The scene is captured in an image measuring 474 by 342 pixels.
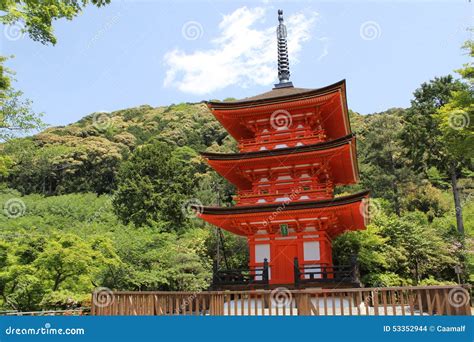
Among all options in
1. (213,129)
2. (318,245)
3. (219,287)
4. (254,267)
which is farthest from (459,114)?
(213,129)

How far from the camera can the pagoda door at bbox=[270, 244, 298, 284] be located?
1543 centimetres

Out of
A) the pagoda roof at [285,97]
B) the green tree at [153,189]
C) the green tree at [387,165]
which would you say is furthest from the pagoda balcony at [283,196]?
the green tree at [387,165]

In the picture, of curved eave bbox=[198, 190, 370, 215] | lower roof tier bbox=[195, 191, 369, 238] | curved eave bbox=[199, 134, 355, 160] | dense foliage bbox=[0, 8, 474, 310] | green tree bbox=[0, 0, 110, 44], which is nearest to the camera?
green tree bbox=[0, 0, 110, 44]

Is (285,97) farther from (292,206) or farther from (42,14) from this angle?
(42,14)

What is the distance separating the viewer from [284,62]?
21.2m

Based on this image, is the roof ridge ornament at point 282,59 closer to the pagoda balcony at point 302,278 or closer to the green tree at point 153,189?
the pagoda balcony at point 302,278

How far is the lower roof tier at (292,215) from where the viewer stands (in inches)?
555

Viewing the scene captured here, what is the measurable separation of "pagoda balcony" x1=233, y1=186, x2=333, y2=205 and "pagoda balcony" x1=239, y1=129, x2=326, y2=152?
2.01 meters

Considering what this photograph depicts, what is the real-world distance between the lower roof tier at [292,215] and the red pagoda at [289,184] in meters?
0.03

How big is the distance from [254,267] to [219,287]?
205 cm

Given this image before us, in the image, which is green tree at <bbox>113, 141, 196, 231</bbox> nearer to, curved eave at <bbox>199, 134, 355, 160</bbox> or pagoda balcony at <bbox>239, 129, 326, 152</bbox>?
pagoda balcony at <bbox>239, 129, 326, 152</bbox>

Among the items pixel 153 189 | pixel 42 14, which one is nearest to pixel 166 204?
pixel 153 189

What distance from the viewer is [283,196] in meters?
16.1

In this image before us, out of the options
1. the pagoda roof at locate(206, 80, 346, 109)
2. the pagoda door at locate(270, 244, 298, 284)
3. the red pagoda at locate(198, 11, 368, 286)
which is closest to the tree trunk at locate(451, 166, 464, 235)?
the red pagoda at locate(198, 11, 368, 286)
